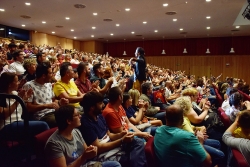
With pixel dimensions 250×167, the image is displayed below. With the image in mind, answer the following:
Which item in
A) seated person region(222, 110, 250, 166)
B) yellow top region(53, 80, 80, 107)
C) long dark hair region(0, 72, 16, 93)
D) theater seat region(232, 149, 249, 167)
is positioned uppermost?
long dark hair region(0, 72, 16, 93)

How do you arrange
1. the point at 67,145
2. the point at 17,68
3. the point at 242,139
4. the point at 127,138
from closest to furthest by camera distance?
the point at 67,145 → the point at 127,138 → the point at 242,139 → the point at 17,68

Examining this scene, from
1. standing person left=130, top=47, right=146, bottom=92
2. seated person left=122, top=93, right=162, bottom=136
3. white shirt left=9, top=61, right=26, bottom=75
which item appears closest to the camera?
seated person left=122, top=93, right=162, bottom=136

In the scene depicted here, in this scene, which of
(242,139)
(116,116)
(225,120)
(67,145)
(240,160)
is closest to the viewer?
(67,145)

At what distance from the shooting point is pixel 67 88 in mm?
3004

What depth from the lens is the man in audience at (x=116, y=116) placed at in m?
2.51

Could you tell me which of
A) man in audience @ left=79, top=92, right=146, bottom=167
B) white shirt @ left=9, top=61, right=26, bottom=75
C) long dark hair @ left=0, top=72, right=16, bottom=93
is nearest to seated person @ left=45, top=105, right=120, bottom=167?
man in audience @ left=79, top=92, right=146, bottom=167

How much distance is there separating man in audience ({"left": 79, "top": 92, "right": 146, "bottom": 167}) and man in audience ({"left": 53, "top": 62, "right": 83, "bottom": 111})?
636 millimetres

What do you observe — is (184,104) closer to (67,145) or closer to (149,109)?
(149,109)

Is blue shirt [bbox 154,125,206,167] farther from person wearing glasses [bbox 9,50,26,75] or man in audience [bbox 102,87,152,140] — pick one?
person wearing glasses [bbox 9,50,26,75]

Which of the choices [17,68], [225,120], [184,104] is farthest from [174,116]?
[17,68]

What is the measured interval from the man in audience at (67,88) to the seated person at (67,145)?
3.11 feet

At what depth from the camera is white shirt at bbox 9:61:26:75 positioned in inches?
164

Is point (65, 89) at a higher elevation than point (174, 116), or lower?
higher

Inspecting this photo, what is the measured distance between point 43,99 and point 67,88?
0.41 m
